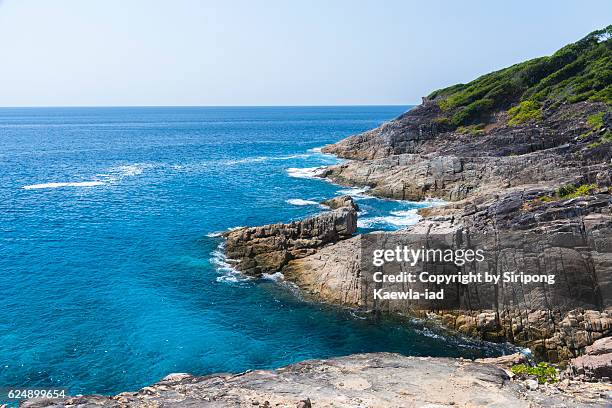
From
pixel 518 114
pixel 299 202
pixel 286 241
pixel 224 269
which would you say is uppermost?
pixel 518 114

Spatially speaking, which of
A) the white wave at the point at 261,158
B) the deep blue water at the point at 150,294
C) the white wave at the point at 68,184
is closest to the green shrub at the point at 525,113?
the deep blue water at the point at 150,294

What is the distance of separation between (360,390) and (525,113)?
7925 centimetres

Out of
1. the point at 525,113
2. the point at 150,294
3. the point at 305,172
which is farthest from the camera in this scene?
the point at 305,172

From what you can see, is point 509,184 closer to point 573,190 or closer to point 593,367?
point 573,190

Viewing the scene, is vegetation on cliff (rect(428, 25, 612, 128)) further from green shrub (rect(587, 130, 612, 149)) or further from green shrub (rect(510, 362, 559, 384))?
green shrub (rect(510, 362, 559, 384))

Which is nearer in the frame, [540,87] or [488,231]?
[488,231]

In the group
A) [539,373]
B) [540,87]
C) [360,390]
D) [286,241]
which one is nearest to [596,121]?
[540,87]

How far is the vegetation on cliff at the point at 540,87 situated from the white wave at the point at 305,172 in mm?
26164

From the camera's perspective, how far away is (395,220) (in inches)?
2357

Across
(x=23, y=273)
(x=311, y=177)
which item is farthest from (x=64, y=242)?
(x=311, y=177)

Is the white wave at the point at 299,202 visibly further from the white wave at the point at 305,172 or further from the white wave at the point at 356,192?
the white wave at the point at 305,172

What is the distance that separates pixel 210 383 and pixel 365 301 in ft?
56.3

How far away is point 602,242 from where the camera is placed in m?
34.1

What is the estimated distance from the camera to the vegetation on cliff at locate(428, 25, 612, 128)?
86500mm
